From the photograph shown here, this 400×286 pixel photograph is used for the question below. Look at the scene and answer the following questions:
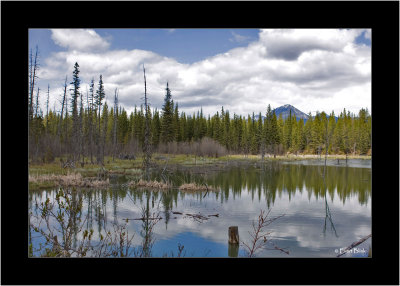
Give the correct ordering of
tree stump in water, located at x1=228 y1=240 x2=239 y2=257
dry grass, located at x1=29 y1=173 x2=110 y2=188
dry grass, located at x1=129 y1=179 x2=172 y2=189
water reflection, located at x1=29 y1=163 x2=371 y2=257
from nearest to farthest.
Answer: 1. tree stump in water, located at x1=228 y1=240 x2=239 y2=257
2. water reflection, located at x1=29 y1=163 x2=371 y2=257
3. dry grass, located at x1=29 y1=173 x2=110 y2=188
4. dry grass, located at x1=129 y1=179 x2=172 y2=189

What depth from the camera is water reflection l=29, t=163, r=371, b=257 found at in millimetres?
8180

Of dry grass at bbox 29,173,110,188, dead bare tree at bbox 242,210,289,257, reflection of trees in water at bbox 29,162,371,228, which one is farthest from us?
dry grass at bbox 29,173,110,188

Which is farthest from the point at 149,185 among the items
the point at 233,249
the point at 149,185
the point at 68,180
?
the point at 233,249

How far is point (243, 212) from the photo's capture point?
40.2 ft

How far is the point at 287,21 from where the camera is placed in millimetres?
3031

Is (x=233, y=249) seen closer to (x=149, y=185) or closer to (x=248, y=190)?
(x=149, y=185)

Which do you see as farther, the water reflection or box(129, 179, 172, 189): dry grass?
box(129, 179, 172, 189): dry grass

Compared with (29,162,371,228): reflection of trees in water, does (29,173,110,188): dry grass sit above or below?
above

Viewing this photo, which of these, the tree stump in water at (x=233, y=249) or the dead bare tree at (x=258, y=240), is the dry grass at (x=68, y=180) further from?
the tree stump in water at (x=233, y=249)

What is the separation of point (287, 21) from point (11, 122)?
10.2ft

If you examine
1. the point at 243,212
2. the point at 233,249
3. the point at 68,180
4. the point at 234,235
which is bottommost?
the point at 243,212

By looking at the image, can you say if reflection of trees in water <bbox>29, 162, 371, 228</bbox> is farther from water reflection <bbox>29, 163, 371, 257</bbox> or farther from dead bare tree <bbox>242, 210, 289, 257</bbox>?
dead bare tree <bbox>242, 210, 289, 257</bbox>

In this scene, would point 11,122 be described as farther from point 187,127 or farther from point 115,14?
point 187,127

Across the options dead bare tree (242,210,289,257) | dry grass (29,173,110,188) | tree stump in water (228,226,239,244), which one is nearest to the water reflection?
tree stump in water (228,226,239,244)
